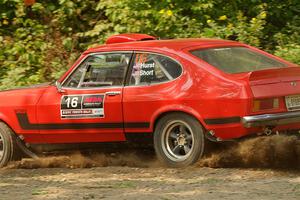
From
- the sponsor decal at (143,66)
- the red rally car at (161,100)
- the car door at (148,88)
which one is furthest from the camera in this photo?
the sponsor decal at (143,66)

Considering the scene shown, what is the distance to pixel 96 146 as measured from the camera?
8070mm

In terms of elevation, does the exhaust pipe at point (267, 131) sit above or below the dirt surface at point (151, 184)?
above

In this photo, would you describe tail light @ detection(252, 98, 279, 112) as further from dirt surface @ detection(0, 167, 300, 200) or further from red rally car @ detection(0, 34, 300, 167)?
dirt surface @ detection(0, 167, 300, 200)

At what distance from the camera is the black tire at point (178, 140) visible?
725 centimetres

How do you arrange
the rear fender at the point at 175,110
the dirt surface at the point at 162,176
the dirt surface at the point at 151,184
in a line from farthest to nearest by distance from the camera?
the rear fender at the point at 175,110 < the dirt surface at the point at 162,176 < the dirt surface at the point at 151,184

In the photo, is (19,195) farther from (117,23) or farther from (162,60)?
(117,23)

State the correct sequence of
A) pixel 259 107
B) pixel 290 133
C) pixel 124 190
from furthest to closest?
pixel 290 133, pixel 259 107, pixel 124 190

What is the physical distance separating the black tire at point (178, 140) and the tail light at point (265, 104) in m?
0.63

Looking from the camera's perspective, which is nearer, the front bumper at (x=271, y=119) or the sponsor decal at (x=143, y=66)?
the front bumper at (x=271, y=119)

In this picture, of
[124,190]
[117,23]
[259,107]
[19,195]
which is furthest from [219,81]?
[117,23]

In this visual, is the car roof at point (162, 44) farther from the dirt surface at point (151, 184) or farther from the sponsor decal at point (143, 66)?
the dirt surface at point (151, 184)

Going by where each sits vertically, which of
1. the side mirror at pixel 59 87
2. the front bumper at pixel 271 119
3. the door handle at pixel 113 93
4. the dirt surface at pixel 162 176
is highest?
the side mirror at pixel 59 87

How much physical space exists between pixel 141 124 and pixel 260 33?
17.3 feet

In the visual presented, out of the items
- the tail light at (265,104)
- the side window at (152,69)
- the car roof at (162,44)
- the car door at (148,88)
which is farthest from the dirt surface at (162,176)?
the car roof at (162,44)
